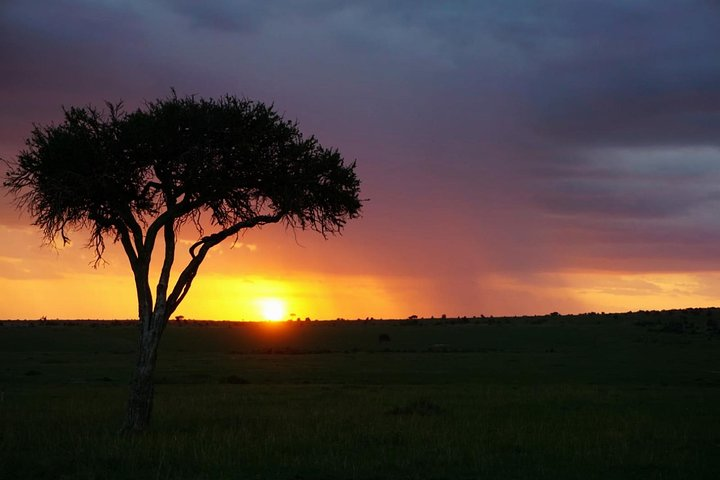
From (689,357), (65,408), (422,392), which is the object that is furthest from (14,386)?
(689,357)

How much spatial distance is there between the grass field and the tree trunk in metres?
0.54

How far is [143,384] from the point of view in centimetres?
2483

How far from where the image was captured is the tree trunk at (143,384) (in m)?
24.5

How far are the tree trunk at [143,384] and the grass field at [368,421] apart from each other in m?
0.54

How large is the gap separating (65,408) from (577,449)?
19431 mm

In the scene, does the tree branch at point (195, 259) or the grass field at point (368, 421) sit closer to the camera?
the grass field at point (368, 421)

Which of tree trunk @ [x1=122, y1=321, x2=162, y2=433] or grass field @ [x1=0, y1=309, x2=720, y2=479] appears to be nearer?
grass field @ [x1=0, y1=309, x2=720, y2=479]

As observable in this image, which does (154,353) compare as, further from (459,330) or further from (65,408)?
(459,330)

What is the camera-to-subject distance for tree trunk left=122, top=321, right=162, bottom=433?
2448 cm

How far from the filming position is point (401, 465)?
1848 centimetres

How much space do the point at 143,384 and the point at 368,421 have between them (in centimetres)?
721

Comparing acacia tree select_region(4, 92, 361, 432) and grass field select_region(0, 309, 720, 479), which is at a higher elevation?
acacia tree select_region(4, 92, 361, 432)

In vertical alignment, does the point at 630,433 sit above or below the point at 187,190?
below

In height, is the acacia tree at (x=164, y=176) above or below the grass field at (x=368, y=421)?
above
